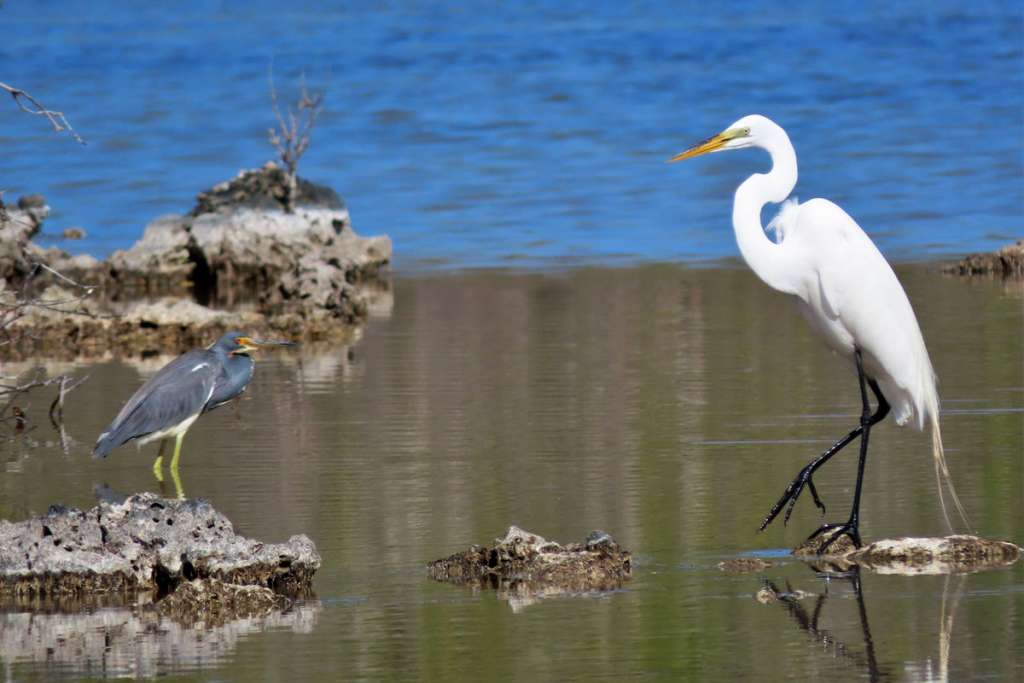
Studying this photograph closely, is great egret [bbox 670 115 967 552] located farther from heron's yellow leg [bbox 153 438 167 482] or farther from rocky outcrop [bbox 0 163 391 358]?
rocky outcrop [bbox 0 163 391 358]

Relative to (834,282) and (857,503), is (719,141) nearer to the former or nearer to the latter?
(834,282)

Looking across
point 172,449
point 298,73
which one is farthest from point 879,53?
point 172,449

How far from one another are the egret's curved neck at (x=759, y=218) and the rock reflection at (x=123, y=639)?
2547 mm

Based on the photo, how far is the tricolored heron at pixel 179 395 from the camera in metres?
10.6

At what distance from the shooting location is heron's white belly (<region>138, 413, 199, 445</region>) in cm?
1078

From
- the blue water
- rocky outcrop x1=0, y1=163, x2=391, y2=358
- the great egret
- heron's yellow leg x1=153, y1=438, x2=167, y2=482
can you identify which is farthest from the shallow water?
the blue water

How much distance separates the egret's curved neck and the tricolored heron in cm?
341

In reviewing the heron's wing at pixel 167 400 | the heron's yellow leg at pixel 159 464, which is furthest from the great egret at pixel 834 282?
the heron's yellow leg at pixel 159 464

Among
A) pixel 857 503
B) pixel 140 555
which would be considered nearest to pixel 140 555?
pixel 140 555

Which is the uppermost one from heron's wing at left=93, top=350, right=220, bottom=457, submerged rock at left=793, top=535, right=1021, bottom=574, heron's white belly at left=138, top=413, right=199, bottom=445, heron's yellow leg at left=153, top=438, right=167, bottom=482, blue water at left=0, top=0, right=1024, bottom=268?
blue water at left=0, top=0, right=1024, bottom=268

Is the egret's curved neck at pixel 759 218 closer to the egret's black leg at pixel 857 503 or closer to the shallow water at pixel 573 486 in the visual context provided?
the egret's black leg at pixel 857 503

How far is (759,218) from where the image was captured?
29.2 ft

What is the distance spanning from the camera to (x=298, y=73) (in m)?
49.5

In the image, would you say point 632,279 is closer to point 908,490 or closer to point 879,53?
point 908,490
